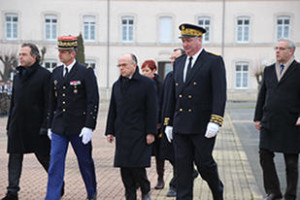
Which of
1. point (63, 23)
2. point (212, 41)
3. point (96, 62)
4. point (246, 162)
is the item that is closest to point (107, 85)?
point (96, 62)

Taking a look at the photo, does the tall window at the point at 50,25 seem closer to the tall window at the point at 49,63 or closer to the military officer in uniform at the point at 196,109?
the tall window at the point at 49,63

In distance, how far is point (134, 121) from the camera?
5.69m

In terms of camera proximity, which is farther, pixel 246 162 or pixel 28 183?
pixel 246 162

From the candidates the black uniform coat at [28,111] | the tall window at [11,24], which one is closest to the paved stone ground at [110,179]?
the black uniform coat at [28,111]

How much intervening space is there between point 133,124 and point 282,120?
6.19 ft

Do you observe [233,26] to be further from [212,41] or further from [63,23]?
[63,23]

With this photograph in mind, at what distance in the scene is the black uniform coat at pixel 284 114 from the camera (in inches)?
243

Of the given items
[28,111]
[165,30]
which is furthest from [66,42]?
[165,30]

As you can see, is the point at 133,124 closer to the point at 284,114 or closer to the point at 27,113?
the point at 27,113

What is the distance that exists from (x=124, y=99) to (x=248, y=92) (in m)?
36.6

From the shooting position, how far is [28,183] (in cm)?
738

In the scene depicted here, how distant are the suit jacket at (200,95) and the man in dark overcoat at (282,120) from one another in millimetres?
1267

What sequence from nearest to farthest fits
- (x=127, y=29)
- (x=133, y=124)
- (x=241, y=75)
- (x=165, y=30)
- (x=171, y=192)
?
(x=133, y=124) → (x=171, y=192) → (x=241, y=75) → (x=165, y=30) → (x=127, y=29)

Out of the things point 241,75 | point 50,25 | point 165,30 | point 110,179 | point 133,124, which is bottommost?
point 110,179
